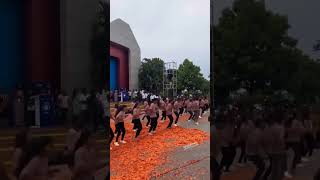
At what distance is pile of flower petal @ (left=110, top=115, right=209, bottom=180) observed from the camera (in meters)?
9.12

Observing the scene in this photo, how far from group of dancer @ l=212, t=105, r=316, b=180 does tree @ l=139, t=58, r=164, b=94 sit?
30.4 metres

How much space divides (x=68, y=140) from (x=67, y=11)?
1.34 meters

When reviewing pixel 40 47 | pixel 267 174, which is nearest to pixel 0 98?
pixel 40 47

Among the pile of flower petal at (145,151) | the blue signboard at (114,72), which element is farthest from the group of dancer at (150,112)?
the blue signboard at (114,72)

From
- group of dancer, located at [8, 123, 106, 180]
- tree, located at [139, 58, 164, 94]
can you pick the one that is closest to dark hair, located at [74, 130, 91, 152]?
group of dancer, located at [8, 123, 106, 180]

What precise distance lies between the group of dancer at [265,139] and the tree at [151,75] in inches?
1197

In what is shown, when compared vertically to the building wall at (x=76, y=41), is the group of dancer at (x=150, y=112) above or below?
below

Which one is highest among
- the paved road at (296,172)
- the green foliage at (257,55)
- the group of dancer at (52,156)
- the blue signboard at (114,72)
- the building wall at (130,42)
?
the building wall at (130,42)

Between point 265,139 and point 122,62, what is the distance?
2778cm

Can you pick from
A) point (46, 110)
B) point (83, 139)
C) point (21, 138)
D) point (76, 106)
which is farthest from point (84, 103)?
point (21, 138)

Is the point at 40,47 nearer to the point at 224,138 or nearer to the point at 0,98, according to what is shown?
the point at 0,98

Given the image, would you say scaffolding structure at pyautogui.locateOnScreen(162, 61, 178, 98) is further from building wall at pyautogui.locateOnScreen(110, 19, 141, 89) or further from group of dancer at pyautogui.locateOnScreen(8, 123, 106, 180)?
group of dancer at pyautogui.locateOnScreen(8, 123, 106, 180)

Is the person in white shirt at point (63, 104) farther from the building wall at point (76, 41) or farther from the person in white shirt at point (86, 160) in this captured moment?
the person in white shirt at point (86, 160)

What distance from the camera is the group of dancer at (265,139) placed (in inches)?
190
